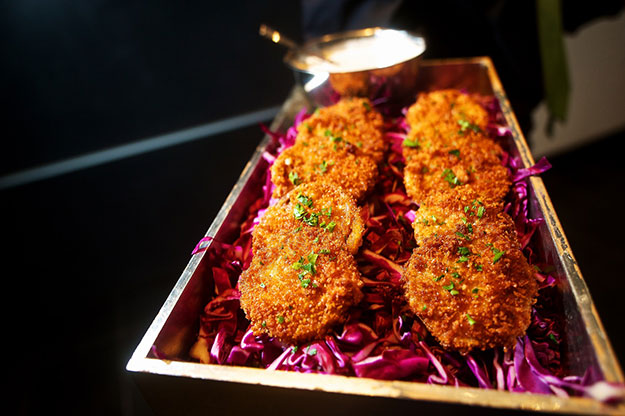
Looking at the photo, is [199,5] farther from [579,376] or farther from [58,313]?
[579,376]

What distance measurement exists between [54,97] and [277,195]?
330 cm

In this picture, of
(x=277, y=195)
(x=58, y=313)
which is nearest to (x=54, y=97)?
(x=58, y=313)

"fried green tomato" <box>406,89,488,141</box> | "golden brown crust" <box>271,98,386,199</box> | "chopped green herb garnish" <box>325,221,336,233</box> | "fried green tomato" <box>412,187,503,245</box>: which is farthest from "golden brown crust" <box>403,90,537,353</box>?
"chopped green herb garnish" <box>325,221,336,233</box>

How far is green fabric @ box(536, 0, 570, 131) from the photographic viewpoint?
10.8ft

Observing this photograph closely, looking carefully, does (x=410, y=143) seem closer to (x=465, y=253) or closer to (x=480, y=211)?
(x=480, y=211)

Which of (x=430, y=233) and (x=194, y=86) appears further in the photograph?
(x=194, y=86)

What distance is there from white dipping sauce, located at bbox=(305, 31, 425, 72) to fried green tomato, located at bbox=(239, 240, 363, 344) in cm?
165

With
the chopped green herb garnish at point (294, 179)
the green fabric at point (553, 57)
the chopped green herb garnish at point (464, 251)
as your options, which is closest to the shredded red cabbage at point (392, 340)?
the chopped green herb garnish at point (464, 251)

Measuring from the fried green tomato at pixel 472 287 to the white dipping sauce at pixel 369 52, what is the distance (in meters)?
1.63

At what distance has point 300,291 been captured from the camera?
1.76 metres

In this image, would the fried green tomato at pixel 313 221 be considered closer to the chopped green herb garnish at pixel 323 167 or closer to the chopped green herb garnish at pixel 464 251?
the chopped green herb garnish at pixel 323 167

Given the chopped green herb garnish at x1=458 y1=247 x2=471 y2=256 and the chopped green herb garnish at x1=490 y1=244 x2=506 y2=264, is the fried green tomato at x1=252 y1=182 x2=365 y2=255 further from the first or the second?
the chopped green herb garnish at x1=490 y1=244 x2=506 y2=264

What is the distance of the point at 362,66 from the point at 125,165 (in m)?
3.07

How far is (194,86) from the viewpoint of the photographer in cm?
476
